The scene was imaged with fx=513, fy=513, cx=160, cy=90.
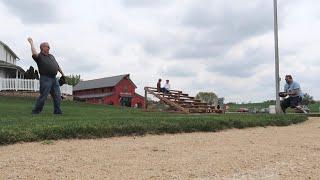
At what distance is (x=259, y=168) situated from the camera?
20.9ft

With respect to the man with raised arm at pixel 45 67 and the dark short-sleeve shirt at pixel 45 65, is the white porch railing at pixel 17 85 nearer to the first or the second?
the man with raised arm at pixel 45 67

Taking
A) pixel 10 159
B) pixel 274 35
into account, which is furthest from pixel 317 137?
pixel 274 35

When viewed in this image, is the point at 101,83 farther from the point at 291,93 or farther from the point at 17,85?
the point at 291,93

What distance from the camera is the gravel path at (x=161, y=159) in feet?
19.2

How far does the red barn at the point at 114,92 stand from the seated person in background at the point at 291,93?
1737 inches

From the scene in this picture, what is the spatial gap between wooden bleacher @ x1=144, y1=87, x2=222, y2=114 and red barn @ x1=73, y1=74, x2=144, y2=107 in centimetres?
3427

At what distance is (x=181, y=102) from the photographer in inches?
1017

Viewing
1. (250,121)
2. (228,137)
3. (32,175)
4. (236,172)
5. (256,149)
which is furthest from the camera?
(250,121)

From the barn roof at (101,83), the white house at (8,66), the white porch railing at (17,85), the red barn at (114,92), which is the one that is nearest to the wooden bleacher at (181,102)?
the white porch railing at (17,85)

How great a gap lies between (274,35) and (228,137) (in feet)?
46.1

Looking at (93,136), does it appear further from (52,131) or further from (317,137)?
(317,137)

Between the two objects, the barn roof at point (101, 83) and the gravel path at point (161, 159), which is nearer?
the gravel path at point (161, 159)

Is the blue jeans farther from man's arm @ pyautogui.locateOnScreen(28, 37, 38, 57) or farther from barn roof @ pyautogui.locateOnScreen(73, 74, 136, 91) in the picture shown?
barn roof @ pyautogui.locateOnScreen(73, 74, 136, 91)

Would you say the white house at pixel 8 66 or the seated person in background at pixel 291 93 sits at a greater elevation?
the white house at pixel 8 66
